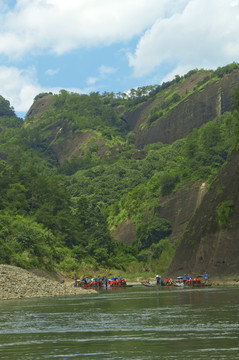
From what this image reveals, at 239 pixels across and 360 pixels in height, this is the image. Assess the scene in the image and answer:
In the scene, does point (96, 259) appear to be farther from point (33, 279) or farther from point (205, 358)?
point (205, 358)

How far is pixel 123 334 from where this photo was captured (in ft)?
79.3

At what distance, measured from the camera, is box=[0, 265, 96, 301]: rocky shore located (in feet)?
179

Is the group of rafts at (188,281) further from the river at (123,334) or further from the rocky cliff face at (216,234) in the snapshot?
the river at (123,334)

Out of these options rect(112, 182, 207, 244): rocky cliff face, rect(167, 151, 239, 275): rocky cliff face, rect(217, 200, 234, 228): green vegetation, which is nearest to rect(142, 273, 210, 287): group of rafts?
rect(167, 151, 239, 275): rocky cliff face

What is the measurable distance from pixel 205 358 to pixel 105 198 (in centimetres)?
16229

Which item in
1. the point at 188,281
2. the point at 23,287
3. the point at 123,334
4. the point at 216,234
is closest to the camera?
the point at 123,334

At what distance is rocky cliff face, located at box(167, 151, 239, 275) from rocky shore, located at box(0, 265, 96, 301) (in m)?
22.4

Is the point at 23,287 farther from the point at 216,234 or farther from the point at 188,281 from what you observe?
the point at 216,234

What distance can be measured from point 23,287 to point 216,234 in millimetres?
32098

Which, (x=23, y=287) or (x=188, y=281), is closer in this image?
(x=23, y=287)

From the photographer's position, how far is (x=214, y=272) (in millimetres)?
73875

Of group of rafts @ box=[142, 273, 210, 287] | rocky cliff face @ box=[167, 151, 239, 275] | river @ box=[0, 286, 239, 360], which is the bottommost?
group of rafts @ box=[142, 273, 210, 287]

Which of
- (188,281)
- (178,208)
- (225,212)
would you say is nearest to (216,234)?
(225,212)

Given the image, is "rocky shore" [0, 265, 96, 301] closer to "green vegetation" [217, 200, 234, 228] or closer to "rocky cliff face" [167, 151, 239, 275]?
"rocky cliff face" [167, 151, 239, 275]
